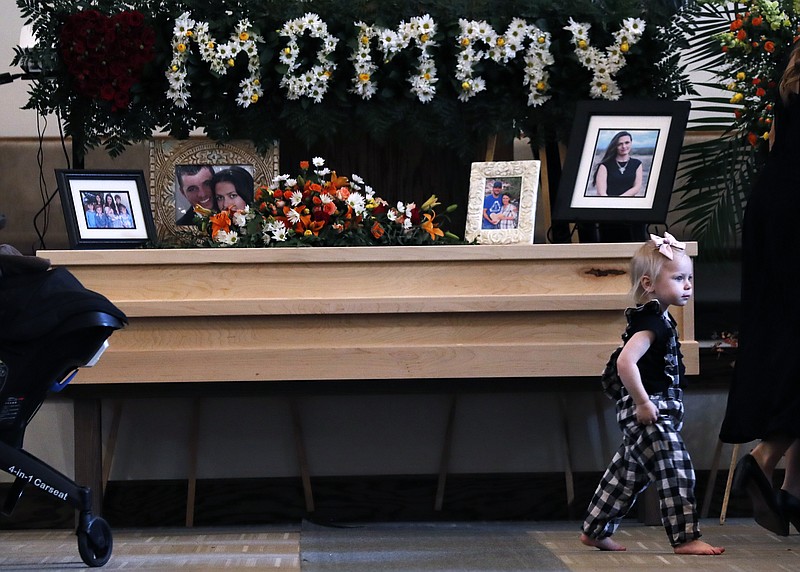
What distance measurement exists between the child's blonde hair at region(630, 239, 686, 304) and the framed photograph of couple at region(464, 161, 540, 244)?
53 cm

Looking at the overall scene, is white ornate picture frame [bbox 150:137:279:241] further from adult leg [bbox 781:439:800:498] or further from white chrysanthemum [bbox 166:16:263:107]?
adult leg [bbox 781:439:800:498]

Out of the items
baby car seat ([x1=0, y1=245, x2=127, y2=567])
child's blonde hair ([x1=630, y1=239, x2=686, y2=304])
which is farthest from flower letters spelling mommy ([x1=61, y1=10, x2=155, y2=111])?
child's blonde hair ([x1=630, y1=239, x2=686, y2=304])

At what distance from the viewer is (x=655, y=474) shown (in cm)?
250

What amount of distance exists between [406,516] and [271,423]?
0.52 m

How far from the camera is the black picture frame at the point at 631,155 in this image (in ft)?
10.2

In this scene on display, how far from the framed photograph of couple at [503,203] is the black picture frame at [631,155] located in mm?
102

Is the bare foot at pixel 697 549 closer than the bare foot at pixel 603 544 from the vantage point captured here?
Yes

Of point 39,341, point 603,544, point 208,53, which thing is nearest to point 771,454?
point 603,544

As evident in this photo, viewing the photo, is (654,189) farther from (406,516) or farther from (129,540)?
(129,540)

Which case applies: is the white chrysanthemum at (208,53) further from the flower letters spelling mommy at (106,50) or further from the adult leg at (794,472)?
the adult leg at (794,472)

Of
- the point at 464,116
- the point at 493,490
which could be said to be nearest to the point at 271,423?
the point at 493,490

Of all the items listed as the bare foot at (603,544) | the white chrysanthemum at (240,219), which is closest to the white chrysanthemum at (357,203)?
the white chrysanthemum at (240,219)

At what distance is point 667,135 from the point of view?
10.2 feet

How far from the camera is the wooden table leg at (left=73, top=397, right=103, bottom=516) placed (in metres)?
2.91
